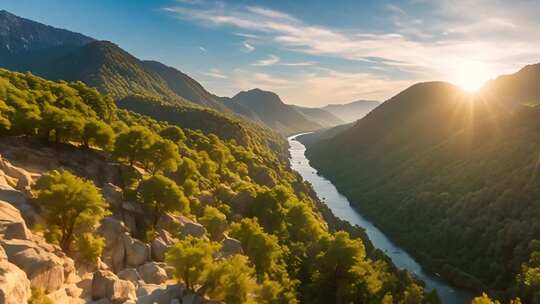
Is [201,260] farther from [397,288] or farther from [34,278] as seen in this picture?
[397,288]

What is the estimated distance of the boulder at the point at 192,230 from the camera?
7414 cm

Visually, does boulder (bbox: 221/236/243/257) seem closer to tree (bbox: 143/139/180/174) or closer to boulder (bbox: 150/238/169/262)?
boulder (bbox: 150/238/169/262)

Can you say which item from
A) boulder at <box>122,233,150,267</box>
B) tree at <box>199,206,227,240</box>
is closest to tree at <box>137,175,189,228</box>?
tree at <box>199,206,227,240</box>

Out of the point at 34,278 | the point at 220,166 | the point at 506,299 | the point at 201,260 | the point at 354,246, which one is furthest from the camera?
the point at 220,166

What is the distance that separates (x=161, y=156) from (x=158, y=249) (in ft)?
86.2

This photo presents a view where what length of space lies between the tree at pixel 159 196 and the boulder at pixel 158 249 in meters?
5.78

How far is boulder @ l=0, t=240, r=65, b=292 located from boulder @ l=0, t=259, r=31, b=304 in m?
2.28

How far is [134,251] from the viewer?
59.7 meters

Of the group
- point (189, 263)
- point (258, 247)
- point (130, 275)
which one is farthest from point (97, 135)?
point (189, 263)

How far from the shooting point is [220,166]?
13238 centimetres

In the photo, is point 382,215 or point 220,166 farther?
point 382,215

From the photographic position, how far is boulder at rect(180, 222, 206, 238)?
7414cm

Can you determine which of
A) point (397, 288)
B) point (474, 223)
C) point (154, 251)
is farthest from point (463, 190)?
point (154, 251)

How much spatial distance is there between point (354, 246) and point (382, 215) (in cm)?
11527
